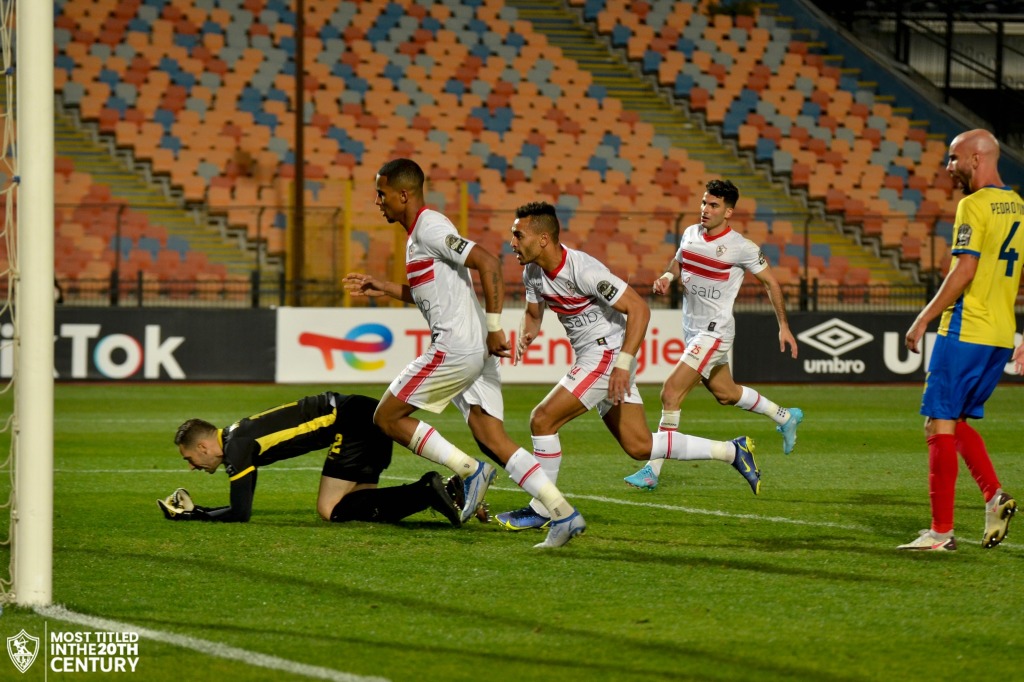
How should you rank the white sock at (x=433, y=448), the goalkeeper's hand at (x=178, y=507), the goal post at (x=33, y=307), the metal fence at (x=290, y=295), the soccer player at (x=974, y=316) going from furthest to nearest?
the metal fence at (x=290, y=295) < the goalkeeper's hand at (x=178, y=507) < the white sock at (x=433, y=448) < the soccer player at (x=974, y=316) < the goal post at (x=33, y=307)

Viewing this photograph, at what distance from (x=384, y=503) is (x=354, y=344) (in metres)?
11.7

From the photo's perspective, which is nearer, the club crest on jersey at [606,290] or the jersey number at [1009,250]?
the jersey number at [1009,250]

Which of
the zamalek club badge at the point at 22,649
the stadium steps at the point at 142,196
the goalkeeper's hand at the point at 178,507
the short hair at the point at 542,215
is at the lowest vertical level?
the zamalek club badge at the point at 22,649

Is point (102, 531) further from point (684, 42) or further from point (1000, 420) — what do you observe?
point (684, 42)

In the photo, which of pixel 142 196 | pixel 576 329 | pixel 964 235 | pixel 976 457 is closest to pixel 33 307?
pixel 576 329

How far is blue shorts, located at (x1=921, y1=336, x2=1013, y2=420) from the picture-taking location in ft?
20.1

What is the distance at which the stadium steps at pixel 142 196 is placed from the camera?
20.5 m

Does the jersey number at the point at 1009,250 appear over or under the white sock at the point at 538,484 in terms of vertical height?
over

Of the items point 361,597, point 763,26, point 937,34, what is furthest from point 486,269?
point 937,34

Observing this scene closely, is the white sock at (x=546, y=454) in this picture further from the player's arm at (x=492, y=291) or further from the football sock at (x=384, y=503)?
the player's arm at (x=492, y=291)

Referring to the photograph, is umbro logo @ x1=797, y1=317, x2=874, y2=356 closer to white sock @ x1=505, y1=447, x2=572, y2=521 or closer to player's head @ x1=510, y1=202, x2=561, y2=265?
player's head @ x1=510, y1=202, x2=561, y2=265

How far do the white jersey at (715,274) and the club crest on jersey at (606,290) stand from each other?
299cm

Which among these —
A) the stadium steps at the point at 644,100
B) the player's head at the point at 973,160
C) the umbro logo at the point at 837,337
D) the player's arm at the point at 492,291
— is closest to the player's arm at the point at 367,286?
the player's arm at the point at 492,291

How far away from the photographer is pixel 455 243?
21.2 feet
